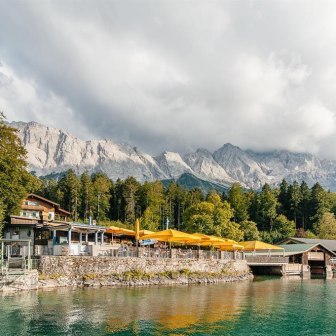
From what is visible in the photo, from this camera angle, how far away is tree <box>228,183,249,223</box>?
347 ft

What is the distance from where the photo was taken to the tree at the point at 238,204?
10581 centimetres

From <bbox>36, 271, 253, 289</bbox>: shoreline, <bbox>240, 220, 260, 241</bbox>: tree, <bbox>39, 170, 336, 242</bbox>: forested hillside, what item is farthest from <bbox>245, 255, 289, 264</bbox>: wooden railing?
<bbox>39, 170, 336, 242</bbox>: forested hillside

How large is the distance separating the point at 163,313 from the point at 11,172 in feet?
86.6

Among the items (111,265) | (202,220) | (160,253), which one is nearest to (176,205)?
(202,220)

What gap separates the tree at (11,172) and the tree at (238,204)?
220ft

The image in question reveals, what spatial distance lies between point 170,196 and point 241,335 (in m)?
92.3

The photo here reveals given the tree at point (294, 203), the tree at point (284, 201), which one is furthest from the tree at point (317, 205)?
the tree at point (284, 201)

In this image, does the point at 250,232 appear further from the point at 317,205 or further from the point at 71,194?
the point at 71,194

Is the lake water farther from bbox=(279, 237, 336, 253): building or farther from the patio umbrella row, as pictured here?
bbox=(279, 237, 336, 253): building

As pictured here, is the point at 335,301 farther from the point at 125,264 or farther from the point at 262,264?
the point at 262,264

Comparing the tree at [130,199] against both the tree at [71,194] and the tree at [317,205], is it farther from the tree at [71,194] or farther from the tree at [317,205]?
the tree at [317,205]

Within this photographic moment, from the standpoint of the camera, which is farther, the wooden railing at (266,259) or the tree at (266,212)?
the tree at (266,212)

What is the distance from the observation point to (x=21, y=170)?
157ft

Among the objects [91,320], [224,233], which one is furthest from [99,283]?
[224,233]
